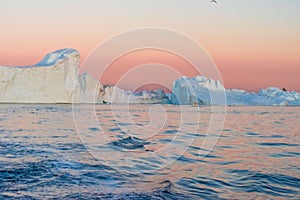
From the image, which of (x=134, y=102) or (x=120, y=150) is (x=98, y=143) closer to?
(x=120, y=150)

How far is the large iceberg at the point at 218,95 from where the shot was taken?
208 feet

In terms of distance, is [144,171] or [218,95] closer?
[144,171]

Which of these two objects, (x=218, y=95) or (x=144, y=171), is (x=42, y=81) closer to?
(x=218, y=95)

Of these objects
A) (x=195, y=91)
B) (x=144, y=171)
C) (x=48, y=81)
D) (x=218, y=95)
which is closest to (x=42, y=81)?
(x=48, y=81)

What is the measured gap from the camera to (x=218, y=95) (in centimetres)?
7612

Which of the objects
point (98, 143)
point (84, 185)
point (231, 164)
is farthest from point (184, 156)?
point (84, 185)

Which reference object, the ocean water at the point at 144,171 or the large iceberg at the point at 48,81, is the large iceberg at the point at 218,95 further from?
the ocean water at the point at 144,171

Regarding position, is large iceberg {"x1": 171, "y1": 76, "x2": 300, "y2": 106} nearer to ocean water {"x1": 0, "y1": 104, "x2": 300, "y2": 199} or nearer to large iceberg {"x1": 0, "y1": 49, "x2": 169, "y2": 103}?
large iceberg {"x1": 0, "y1": 49, "x2": 169, "y2": 103}

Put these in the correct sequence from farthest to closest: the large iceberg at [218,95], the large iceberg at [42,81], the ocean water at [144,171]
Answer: the large iceberg at [218,95], the large iceberg at [42,81], the ocean water at [144,171]

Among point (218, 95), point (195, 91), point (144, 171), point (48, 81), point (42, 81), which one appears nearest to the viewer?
point (144, 171)

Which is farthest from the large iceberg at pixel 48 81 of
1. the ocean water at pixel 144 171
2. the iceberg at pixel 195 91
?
the ocean water at pixel 144 171

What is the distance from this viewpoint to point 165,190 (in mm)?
6340

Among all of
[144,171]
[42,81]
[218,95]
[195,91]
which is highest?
[42,81]

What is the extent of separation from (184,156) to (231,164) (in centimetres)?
177
